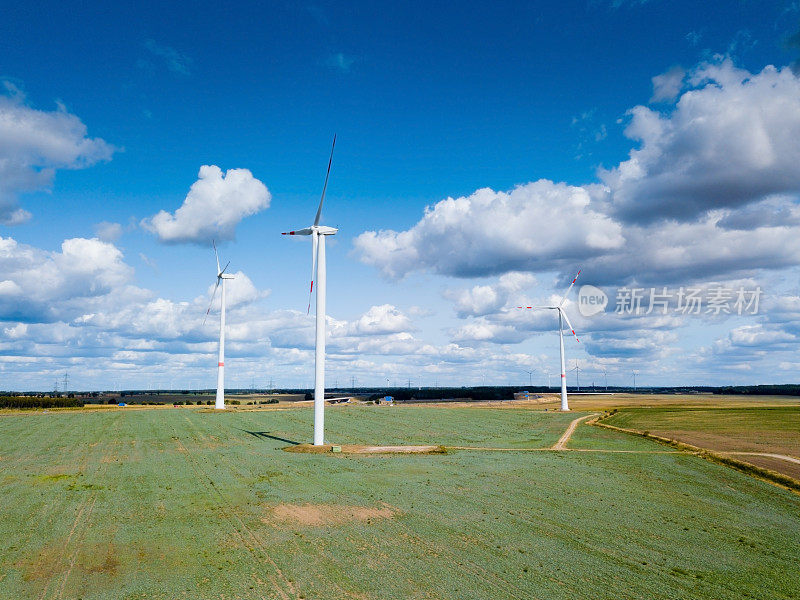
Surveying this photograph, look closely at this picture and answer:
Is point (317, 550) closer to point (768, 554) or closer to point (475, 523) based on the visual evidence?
point (475, 523)

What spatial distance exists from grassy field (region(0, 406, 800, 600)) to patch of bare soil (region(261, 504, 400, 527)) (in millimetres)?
139

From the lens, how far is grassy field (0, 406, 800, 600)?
15.9m

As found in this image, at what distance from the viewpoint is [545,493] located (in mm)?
28188

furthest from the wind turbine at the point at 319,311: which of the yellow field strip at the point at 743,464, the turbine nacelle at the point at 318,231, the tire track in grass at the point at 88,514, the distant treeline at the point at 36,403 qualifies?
the distant treeline at the point at 36,403

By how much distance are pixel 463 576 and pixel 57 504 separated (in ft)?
67.6

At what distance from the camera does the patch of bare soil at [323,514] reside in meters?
22.5

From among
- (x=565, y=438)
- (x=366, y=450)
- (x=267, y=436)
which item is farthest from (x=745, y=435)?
(x=267, y=436)

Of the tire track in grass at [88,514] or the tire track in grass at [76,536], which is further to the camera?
the tire track in grass at [88,514]

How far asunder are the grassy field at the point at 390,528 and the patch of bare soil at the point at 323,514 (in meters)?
0.14

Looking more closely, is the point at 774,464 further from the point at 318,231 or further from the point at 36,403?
the point at 36,403

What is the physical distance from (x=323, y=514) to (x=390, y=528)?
146 inches

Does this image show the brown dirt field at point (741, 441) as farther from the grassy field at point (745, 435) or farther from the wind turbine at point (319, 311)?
the wind turbine at point (319, 311)

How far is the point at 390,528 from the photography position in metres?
21.5

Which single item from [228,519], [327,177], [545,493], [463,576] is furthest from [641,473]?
[327,177]
